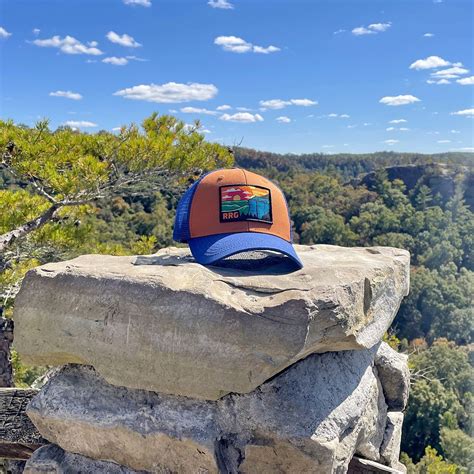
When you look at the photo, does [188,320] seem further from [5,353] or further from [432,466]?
[432,466]

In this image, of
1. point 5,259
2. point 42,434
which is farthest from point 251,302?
point 5,259

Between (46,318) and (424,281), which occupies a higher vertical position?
(46,318)

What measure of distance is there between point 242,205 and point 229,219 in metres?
0.09


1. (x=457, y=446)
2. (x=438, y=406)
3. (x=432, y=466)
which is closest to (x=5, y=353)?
(x=432, y=466)

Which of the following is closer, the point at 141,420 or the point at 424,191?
the point at 141,420

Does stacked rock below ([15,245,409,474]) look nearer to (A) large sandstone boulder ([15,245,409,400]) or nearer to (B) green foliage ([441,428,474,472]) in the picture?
(A) large sandstone boulder ([15,245,409,400])

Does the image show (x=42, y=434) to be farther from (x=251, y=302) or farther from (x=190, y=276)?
(x=251, y=302)

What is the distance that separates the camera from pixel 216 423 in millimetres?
1998

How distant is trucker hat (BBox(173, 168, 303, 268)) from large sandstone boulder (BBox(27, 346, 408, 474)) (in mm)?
586

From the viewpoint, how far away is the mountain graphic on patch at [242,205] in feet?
7.47

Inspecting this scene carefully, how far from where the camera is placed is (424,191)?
4416 cm

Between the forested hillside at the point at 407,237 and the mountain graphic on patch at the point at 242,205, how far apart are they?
2.70m

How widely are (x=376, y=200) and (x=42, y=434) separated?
144 ft

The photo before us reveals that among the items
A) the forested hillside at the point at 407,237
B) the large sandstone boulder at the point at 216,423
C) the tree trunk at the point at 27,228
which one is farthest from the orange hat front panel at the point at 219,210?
the tree trunk at the point at 27,228
